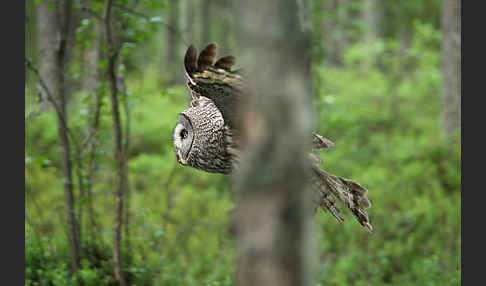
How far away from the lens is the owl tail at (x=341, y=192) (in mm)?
2926

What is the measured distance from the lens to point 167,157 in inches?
367

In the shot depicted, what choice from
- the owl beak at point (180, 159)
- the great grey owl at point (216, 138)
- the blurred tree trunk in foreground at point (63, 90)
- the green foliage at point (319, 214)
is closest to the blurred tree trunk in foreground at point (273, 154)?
the great grey owl at point (216, 138)

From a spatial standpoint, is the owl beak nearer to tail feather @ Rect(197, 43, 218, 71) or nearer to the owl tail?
tail feather @ Rect(197, 43, 218, 71)

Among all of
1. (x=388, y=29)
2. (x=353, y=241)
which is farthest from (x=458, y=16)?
(x=388, y=29)

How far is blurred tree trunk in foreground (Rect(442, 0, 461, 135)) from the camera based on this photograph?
9.02m

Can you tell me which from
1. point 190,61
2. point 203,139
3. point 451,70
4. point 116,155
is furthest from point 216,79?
point 451,70

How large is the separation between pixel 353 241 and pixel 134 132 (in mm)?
4591

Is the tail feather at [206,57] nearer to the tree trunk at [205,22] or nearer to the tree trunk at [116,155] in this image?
the tree trunk at [116,155]

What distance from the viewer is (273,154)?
1.37m

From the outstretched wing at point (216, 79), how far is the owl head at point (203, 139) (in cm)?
19

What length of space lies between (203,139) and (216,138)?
0.09 m

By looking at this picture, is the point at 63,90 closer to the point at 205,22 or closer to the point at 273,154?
the point at 273,154

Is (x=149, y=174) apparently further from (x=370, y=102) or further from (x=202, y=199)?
(x=370, y=102)

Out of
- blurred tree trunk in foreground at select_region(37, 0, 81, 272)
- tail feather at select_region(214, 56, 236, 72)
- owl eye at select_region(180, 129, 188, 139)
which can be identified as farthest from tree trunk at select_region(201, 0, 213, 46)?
tail feather at select_region(214, 56, 236, 72)
